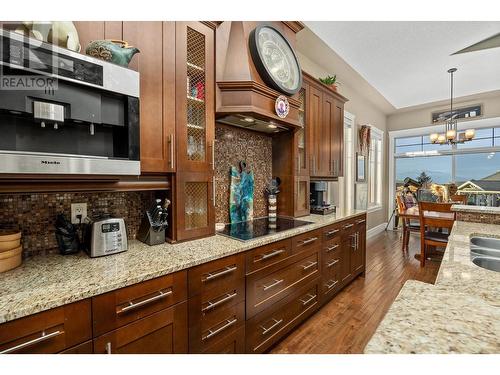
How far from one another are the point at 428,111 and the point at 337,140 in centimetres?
399

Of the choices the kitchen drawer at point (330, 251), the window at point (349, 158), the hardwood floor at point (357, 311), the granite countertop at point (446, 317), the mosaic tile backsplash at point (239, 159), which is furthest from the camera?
the window at point (349, 158)

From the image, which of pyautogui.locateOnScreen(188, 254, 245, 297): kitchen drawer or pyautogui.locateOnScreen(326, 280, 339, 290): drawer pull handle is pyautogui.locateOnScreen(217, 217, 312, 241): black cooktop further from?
pyautogui.locateOnScreen(326, 280, 339, 290): drawer pull handle

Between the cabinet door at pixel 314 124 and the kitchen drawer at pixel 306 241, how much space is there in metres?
0.83

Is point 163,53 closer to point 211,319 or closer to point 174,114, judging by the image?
point 174,114

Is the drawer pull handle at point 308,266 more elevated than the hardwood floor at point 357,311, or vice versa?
the drawer pull handle at point 308,266

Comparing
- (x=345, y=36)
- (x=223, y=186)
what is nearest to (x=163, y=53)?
(x=223, y=186)

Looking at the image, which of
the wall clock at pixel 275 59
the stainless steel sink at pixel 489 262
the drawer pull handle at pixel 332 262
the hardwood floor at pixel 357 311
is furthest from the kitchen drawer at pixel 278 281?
the wall clock at pixel 275 59

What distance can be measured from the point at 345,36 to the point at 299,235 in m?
2.39

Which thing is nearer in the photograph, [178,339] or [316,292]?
[178,339]

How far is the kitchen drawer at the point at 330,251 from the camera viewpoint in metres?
2.25

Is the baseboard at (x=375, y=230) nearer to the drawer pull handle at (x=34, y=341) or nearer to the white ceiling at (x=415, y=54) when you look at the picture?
the white ceiling at (x=415, y=54)

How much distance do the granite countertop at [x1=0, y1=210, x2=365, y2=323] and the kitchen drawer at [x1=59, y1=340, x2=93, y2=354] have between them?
7.6 inches

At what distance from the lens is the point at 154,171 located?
136 cm

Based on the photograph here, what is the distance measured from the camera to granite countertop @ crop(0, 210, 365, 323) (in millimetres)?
816
